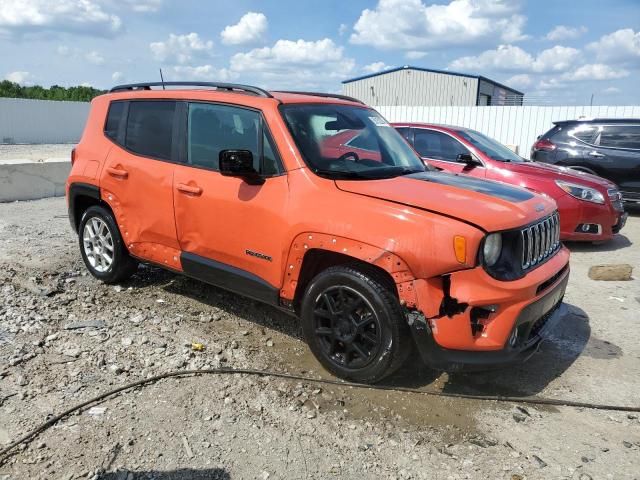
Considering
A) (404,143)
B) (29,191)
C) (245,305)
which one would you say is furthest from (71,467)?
(29,191)

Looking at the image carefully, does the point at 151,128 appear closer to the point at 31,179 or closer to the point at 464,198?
the point at 464,198

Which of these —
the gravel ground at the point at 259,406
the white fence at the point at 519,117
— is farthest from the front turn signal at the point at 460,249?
the white fence at the point at 519,117

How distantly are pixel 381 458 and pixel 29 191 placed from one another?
953cm

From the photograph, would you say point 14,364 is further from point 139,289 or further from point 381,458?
point 381,458

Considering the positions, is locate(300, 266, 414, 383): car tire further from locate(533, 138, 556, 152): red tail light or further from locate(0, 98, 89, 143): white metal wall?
locate(0, 98, 89, 143): white metal wall

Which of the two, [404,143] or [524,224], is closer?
[524,224]

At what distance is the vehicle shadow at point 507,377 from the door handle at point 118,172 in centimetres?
292

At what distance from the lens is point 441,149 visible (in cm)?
787

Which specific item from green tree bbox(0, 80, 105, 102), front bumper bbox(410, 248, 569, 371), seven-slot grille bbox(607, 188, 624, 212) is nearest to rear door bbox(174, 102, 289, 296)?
front bumper bbox(410, 248, 569, 371)

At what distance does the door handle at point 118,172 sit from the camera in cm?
475

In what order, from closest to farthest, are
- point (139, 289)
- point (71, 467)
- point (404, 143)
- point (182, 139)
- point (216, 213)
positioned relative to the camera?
1. point (71, 467)
2. point (216, 213)
3. point (182, 139)
4. point (404, 143)
5. point (139, 289)

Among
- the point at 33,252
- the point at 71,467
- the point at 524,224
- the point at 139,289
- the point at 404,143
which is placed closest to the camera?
the point at 71,467

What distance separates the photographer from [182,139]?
440 cm

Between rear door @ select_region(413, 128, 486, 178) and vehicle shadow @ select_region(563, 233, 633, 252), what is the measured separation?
176 centimetres
